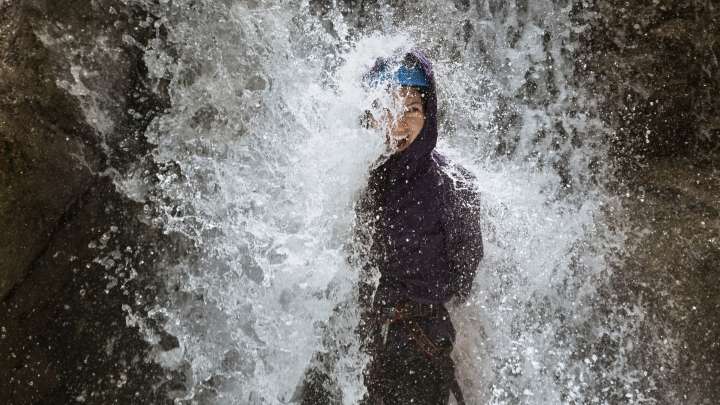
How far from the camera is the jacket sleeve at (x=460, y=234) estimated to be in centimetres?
264

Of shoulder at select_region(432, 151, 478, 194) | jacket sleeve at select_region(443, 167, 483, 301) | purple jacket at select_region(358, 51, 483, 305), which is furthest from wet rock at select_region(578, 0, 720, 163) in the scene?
purple jacket at select_region(358, 51, 483, 305)

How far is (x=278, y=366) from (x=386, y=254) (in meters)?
0.87

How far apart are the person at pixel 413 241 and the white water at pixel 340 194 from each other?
13 cm

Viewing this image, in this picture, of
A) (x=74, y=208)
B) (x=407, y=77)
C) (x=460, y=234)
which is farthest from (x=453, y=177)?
(x=74, y=208)

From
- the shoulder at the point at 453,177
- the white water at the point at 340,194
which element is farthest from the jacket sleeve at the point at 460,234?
the white water at the point at 340,194

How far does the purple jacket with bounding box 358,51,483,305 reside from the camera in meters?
2.59

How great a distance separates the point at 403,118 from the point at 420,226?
438 mm

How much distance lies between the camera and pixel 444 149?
3443mm

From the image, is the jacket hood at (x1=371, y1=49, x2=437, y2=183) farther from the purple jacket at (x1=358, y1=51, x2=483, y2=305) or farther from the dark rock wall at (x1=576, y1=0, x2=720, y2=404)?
the dark rock wall at (x1=576, y1=0, x2=720, y2=404)

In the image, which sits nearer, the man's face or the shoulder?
the man's face

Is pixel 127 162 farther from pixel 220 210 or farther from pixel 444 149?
pixel 444 149

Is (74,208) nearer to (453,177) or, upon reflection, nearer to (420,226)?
(420,226)

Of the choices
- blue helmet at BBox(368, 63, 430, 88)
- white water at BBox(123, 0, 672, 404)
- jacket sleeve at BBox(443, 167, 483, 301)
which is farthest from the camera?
white water at BBox(123, 0, 672, 404)

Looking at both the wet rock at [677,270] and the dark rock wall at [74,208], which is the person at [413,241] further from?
the wet rock at [677,270]
